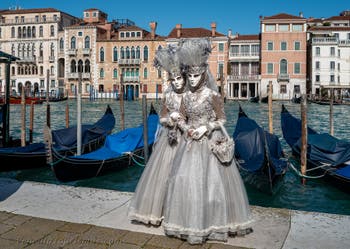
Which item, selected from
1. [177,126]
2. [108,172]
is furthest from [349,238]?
[108,172]

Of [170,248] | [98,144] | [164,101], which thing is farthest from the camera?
[98,144]

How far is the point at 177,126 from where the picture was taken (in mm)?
2160

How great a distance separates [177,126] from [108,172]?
4.44 m

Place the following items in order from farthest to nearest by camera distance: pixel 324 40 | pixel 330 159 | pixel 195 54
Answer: pixel 324 40, pixel 330 159, pixel 195 54

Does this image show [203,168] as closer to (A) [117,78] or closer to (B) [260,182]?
(B) [260,182]

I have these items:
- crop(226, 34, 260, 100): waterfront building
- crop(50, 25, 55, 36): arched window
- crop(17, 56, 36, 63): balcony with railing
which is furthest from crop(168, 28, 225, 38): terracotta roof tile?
crop(17, 56, 36, 63): balcony with railing

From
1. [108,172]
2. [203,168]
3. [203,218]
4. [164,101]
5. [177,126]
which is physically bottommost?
[108,172]

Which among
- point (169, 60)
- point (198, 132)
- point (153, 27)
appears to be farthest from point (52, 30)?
point (198, 132)

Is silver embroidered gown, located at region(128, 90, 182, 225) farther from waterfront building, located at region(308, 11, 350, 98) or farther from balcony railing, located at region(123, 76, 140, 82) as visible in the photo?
balcony railing, located at region(123, 76, 140, 82)

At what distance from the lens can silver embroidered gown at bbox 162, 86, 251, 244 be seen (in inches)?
78.3

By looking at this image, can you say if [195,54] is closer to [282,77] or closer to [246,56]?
[282,77]

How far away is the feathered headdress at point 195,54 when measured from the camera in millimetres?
2096

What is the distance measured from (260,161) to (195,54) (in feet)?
11.8

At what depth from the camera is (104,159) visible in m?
6.16
